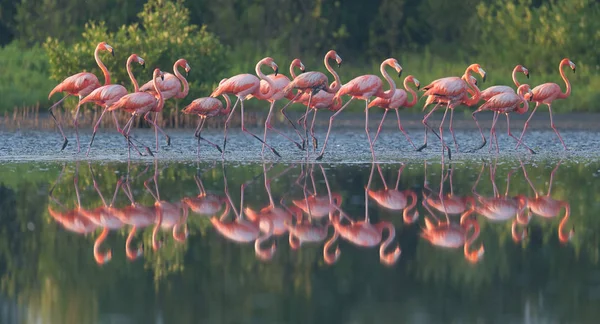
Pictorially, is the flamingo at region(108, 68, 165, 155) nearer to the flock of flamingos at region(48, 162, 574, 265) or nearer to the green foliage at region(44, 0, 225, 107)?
the flock of flamingos at region(48, 162, 574, 265)

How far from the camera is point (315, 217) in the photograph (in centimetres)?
897

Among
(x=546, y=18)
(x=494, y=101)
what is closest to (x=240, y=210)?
(x=494, y=101)

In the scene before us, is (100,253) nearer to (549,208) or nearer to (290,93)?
(549,208)


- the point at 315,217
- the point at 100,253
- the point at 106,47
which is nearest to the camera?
the point at 100,253

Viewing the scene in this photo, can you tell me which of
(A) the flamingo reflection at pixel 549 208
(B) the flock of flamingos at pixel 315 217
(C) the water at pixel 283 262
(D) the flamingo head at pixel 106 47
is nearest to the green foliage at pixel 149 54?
(D) the flamingo head at pixel 106 47

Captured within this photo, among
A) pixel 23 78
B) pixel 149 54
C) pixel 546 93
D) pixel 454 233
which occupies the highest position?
pixel 149 54

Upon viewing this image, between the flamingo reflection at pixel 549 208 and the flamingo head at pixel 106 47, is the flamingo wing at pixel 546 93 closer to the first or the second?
the flamingo head at pixel 106 47

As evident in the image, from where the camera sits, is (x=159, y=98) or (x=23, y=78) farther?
(x=23, y=78)

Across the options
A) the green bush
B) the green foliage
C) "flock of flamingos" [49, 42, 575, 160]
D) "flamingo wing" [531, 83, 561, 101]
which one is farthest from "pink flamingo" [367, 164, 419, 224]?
the green bush

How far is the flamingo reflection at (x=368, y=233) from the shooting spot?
24.1 feet

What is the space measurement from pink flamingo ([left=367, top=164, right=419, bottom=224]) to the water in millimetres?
52

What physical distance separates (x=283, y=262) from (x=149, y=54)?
42.5ft

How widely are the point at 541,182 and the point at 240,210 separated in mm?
3525

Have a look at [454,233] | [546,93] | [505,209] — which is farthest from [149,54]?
[454,233]
